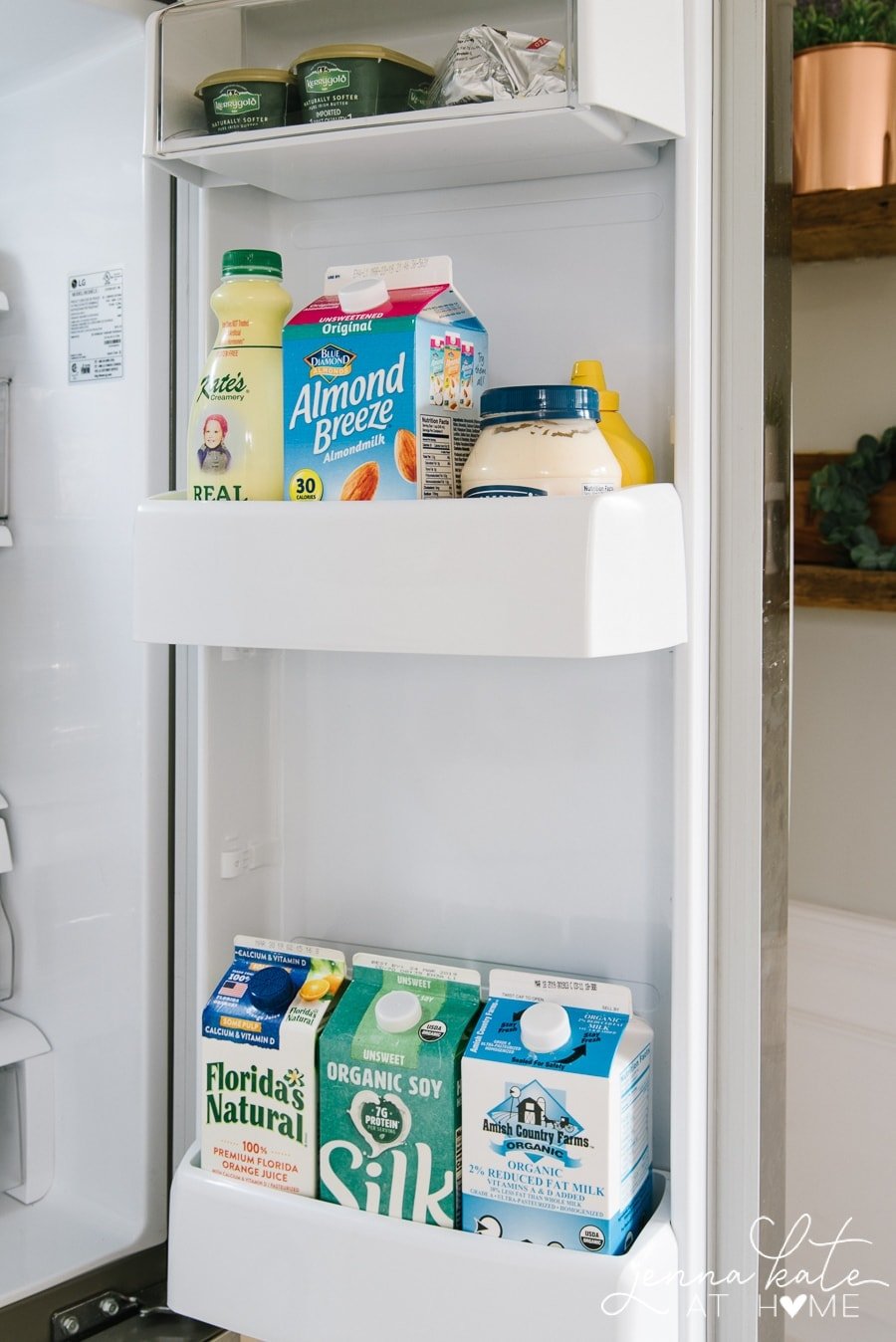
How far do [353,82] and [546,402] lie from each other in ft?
0.97

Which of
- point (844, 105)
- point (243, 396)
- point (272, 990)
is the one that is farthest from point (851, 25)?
point (272, 990)

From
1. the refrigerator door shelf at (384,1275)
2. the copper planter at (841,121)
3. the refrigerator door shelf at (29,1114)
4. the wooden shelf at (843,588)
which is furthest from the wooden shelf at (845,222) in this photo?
the refrigerator door shelf at (29,1114)

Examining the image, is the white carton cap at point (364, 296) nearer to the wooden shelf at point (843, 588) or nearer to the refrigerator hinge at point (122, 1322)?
the wooden shelf at point (843, 588)

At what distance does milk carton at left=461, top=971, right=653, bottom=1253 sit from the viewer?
0.86 meters

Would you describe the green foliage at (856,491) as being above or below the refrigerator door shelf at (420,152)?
below

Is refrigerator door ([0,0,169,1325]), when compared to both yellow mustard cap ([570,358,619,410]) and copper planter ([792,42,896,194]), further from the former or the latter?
copper planter ([792,42,896,194])

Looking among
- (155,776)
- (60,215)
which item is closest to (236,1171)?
(155,776)

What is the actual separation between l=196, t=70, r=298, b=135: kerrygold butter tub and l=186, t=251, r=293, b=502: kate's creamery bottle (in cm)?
10

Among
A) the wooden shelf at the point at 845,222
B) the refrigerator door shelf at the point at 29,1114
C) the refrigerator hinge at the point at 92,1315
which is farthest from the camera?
the wooden shelf at the point at 845,222

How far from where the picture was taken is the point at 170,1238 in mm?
1012

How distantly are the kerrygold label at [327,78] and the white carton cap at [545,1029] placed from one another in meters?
0.71

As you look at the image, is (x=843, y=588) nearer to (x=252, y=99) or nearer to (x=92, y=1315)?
(x=252, y=99)

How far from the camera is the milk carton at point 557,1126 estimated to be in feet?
2.83

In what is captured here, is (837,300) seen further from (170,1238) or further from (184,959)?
(170,1238)
